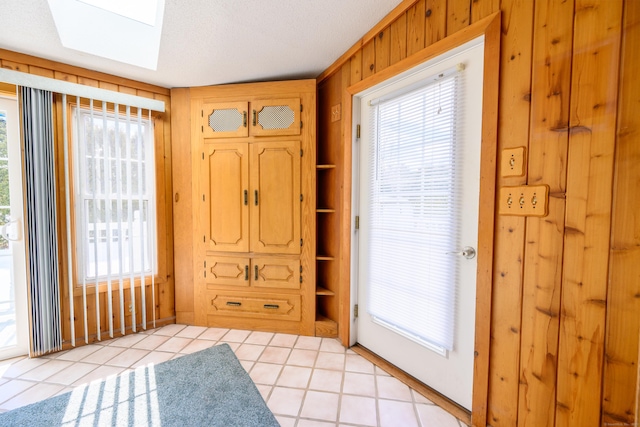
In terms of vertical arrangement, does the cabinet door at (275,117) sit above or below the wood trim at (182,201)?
above

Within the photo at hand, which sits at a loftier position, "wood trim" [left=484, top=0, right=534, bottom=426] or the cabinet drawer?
"wood trim" [left=484, top=0, right=534, bottom=426]

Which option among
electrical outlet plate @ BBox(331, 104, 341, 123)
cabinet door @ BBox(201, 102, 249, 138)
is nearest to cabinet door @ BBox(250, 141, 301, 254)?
cabinet door @ BBox(201, 102, 249, 138)

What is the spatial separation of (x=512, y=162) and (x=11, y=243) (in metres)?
3.46

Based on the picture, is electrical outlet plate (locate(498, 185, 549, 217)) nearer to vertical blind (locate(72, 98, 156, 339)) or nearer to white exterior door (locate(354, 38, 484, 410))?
white exterior door (locate(354, 38, 484, 410))

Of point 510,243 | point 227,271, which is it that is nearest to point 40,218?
point 227,271

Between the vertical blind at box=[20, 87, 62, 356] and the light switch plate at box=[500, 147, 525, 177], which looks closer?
the light switch plate at box=[500, 147, 525, 177]

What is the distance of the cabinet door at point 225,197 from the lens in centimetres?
243

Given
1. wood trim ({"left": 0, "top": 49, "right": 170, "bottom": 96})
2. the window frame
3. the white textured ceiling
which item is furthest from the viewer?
the window frame

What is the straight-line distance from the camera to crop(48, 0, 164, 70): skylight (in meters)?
1.68

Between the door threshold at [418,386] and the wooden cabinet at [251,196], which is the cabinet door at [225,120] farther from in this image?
the door threshold at [418,386]

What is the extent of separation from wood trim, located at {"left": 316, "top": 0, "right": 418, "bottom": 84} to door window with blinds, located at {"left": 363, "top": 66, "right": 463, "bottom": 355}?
0.42 metres

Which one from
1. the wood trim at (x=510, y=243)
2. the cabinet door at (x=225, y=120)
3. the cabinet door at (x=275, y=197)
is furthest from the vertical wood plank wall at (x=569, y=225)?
the cabinet door at (x=225, y=120)

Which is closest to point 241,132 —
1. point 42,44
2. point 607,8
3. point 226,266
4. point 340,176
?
point 340,176

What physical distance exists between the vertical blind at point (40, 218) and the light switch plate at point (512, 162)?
123 inches
